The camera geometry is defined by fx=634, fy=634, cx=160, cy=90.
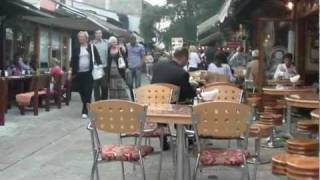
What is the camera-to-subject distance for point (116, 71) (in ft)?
50.4

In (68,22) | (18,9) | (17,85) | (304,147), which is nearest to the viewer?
(304,147)

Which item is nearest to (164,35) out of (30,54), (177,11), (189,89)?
(177,11)

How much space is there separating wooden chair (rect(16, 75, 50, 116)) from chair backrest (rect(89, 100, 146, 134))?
7.38 m

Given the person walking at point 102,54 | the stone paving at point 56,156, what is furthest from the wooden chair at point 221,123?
the person walking at point 102,54

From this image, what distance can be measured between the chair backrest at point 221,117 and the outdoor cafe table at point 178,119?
0.14 meters

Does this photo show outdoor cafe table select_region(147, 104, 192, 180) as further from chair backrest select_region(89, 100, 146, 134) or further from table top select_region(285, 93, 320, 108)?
table top select_region(285, 93, 320, 108)

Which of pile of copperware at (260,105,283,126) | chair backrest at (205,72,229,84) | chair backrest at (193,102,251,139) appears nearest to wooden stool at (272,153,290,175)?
pile of copperware at (260,105,283,126)

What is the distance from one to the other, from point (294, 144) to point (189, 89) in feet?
7.28

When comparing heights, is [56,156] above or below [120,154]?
below

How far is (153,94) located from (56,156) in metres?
1.56

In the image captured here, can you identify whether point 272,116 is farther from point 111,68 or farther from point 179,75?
point 111,68

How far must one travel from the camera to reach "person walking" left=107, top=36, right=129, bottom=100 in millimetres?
15031

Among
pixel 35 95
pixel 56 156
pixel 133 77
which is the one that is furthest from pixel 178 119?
pixel 133 77

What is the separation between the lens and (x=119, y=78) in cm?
1565
